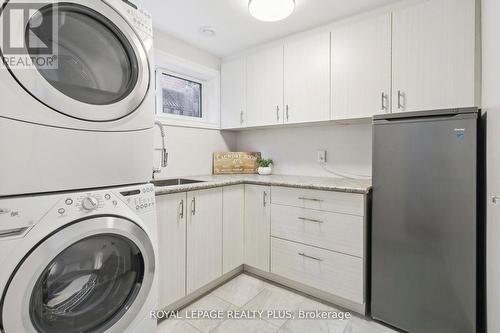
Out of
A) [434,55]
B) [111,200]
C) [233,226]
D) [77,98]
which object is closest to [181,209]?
[233,226]

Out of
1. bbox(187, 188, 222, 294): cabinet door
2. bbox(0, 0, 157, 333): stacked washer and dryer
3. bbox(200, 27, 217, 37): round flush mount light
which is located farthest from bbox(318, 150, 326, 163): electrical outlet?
bbox(0, 0, 157, 333): stacked washer and dryer

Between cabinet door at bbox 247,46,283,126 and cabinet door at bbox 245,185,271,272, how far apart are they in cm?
71

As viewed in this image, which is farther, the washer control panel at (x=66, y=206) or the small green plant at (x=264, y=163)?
the small green plant at (x=264, y=163)

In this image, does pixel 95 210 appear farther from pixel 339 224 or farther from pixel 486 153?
pixel 486 153

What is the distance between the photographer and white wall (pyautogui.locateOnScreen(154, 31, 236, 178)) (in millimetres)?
2229

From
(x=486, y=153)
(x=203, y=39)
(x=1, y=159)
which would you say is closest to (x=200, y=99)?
(x=203, y=39)

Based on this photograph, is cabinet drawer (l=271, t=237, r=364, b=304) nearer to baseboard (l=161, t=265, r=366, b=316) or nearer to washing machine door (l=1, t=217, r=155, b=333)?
baseboard (l=161, t=265, r=366, b=316)

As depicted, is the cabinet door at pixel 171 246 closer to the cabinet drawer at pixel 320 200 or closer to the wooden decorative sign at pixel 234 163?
the cabinet drawer at pixel 320 200

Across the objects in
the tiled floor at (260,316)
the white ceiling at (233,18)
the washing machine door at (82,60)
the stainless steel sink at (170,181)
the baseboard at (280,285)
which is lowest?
the tiled floor at (260,316)

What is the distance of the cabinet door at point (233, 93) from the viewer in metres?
2.52

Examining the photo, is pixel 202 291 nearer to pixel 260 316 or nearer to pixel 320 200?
pixel 260 316

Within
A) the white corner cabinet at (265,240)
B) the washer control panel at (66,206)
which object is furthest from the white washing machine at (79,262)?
the white corner cabinet at (265,240)

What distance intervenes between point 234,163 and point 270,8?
1.52 metres

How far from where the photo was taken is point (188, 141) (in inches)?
96.4
